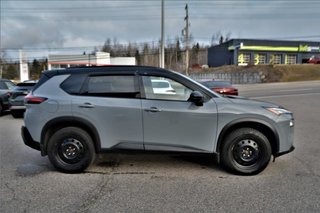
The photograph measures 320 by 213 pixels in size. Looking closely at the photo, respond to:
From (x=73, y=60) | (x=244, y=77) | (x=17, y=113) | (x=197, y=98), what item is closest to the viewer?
(x=197, y=98)

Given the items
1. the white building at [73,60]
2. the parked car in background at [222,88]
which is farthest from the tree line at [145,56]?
the parked car in background at [222,88]

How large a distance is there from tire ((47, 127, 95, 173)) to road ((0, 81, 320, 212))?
17 cm

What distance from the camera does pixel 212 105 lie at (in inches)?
181

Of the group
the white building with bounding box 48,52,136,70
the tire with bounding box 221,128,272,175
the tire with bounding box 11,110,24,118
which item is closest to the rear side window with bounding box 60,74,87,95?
the tire with bounding box 221,128,272,175

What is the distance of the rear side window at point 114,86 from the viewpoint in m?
4.73

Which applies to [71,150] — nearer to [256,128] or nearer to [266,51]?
[256,128]

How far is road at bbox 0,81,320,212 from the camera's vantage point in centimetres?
361

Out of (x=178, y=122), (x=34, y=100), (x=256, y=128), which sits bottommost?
(x=256, y=128)

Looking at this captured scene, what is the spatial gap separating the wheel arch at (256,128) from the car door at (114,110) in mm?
1318

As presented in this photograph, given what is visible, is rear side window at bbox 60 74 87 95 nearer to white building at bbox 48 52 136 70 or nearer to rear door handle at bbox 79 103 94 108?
rear door handle at bbox 79 103 94 108

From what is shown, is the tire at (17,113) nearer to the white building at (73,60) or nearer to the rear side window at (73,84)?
the rear side window at (73,84)

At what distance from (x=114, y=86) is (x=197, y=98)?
1.40 meters

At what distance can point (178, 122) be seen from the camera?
4602 mm

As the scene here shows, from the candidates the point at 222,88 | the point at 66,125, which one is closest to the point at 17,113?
the point at 66,125
